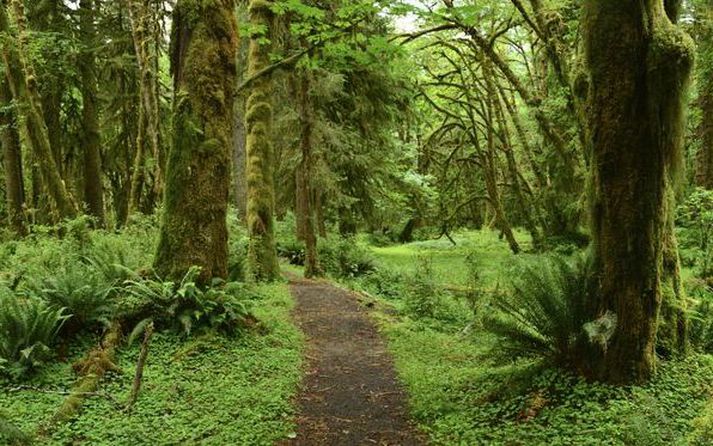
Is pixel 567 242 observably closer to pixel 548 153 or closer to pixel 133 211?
pixel 548 153

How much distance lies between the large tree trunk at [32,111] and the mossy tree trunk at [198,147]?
16.1 ft

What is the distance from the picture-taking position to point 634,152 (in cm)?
450

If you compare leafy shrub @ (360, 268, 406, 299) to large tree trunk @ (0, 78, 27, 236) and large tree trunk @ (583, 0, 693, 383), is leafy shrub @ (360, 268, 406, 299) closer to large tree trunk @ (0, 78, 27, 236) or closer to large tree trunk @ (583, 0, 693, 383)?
large tree trunk @ (583, 0, 693, 383)

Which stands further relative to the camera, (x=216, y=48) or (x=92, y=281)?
(x=216, y=48)

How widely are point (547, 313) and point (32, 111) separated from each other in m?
10.5

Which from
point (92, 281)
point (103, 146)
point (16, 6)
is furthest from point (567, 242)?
point (103, 146)

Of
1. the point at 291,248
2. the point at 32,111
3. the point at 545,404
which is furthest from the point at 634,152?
the point at 291,248

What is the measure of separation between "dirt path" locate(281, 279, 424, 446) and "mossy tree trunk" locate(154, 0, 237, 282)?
2084mm

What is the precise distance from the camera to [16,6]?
10.8m

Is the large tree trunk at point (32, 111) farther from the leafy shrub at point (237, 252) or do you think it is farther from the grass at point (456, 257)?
the grass at point (456, 257)

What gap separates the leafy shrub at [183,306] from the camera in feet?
22.3

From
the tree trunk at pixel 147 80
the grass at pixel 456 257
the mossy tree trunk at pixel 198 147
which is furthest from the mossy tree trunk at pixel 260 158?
the mossy tree trunk at pixel 198 147

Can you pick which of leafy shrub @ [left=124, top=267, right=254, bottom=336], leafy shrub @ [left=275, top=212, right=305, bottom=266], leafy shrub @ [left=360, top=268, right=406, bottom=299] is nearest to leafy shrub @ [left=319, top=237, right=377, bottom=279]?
leafy shrub @ [left=360, top=268, right=406, bottom=299]

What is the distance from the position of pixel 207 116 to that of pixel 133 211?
6583 mm
